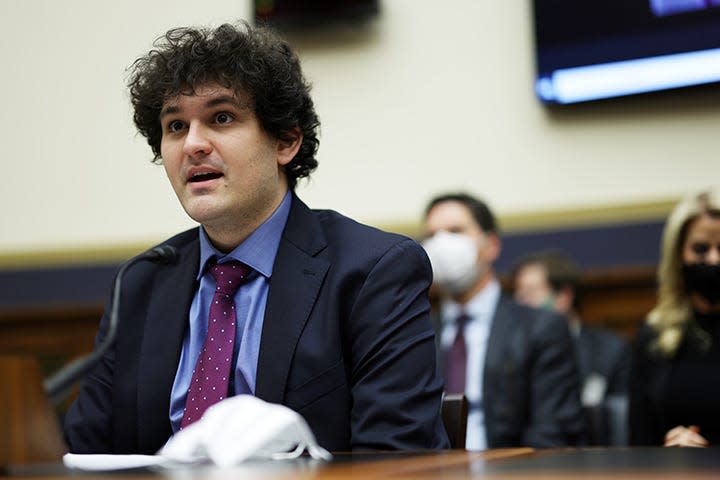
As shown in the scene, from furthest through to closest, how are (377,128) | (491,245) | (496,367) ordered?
(377,128) < (491,245) < (496,367)

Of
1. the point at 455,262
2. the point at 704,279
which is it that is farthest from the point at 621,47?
the point at 704,279

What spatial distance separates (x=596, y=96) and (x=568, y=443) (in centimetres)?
183

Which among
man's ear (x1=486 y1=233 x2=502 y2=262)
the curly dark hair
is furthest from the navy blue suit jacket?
man's ear (x1=486 y1=233 x2=502 y2=262)

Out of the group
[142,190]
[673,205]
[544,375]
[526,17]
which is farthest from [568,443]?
[142,190]

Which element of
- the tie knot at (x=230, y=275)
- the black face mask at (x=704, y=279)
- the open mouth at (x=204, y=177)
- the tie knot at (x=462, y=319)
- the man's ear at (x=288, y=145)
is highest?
the man's ear at (x=288, y=145)

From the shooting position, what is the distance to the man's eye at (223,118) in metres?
2.23

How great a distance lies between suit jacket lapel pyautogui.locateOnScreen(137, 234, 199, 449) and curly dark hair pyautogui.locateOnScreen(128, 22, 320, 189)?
1.10ft

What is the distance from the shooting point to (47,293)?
5758 mm

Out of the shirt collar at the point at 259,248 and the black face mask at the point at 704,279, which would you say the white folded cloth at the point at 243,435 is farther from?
the black face mask at the point at 704,279

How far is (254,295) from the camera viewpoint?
7.02 ft

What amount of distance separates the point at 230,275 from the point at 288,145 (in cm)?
38

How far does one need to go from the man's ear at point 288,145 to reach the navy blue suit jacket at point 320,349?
0.14m

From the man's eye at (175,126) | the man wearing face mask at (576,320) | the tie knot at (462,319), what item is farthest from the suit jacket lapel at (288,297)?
the man wearing face mask at (576,320)

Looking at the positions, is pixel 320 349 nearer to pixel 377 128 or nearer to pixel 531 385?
pixel 531 385
